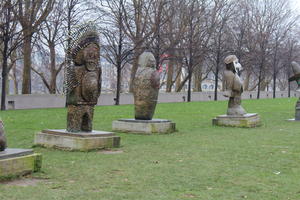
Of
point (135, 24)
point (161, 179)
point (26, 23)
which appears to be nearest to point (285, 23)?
point (135, 24)

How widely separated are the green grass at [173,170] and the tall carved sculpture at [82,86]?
51 cm

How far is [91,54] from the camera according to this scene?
10492 mm

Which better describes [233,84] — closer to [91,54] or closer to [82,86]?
[91,54]

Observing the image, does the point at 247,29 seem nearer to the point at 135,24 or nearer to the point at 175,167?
the point at 135,24

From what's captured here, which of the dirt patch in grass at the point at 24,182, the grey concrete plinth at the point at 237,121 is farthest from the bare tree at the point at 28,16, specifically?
the dirt patch in grass at the point at 24,182

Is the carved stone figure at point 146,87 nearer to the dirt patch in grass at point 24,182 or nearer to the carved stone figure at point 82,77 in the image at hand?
the carved stone figure at point 82,77

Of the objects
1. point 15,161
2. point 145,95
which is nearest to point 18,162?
point 15,161

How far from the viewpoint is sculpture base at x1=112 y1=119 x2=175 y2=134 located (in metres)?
13.6

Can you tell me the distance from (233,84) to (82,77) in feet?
26.1

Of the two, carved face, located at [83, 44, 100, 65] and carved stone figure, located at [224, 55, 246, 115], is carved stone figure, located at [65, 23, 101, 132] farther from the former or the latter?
carved stone figure, located at [224, 55, 246, 115]

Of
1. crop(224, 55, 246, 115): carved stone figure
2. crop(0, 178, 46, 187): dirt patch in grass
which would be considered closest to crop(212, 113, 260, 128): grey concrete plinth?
crop(224, 55, 246, 115): carved stone figure

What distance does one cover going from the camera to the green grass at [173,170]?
20.5 feet

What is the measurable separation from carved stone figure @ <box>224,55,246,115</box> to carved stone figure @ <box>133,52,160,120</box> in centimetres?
379

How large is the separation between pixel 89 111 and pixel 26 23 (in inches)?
671
